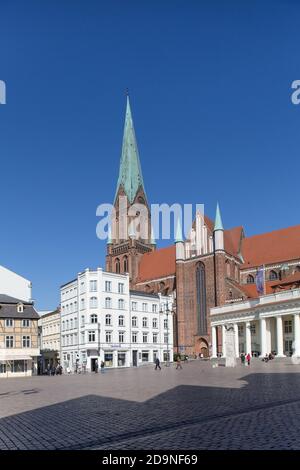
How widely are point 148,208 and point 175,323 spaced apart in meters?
38.1

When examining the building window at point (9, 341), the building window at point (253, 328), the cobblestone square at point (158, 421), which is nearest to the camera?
the cobblestone square at point (158, 421)

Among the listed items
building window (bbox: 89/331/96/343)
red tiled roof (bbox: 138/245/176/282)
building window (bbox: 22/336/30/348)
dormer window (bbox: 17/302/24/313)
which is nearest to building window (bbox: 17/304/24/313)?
dormer window (bbox: 17/302/24/313)

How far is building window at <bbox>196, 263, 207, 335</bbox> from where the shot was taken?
85688mm

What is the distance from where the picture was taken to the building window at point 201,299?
85.7 m

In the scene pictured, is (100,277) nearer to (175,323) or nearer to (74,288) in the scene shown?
(74,288)

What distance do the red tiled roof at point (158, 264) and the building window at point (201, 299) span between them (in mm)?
9387

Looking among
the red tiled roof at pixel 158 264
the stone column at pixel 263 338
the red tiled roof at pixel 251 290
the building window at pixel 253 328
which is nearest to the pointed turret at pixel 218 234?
the red tiled roof at pixel 251 290

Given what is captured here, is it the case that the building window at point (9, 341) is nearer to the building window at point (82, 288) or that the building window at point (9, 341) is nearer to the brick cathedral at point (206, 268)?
the building window at point (82, 288)

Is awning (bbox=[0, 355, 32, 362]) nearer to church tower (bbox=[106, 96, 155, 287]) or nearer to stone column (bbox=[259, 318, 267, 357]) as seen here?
stone column (bbox=[259, 318, 267, 357])

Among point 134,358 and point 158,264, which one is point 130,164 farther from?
point 134,358

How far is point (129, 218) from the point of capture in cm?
11406

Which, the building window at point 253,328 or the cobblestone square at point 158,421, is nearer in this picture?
the cobblestone square at point 158,421

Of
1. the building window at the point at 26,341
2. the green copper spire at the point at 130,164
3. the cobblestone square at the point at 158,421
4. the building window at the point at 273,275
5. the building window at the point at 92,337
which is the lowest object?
the building window at the point at 92,337
